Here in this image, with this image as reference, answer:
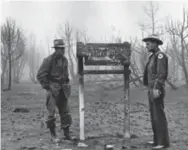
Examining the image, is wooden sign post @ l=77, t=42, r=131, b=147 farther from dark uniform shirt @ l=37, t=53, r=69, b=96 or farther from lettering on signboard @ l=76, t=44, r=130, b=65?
dark uniform shirt @ l=37, t=53, r=69, b=96

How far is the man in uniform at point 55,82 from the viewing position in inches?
284

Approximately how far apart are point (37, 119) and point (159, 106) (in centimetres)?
630

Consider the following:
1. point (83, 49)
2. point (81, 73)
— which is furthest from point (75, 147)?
point (83, 49)

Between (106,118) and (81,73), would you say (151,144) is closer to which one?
(81,73)

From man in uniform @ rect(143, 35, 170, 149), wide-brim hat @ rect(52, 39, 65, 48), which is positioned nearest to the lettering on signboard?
wide-brim hat @ rect(52, 39, 65, 48)

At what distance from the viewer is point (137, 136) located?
8.02 meters

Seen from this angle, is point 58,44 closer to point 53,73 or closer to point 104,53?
point 53,73

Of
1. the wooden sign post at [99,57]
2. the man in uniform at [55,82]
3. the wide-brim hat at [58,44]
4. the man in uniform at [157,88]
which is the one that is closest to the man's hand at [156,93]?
the man in uniform at [157,88]

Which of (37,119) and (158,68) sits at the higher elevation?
(158,68)

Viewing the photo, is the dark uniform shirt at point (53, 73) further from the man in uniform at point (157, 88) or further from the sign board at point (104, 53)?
the man in uniform at point (157, 88)

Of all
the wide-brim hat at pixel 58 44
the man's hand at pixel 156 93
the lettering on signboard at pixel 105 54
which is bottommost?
the man's hand at pixel 156 93

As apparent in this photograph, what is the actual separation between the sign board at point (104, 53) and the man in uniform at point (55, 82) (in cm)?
55

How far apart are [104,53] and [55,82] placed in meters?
1.36

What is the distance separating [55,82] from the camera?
288 inches
